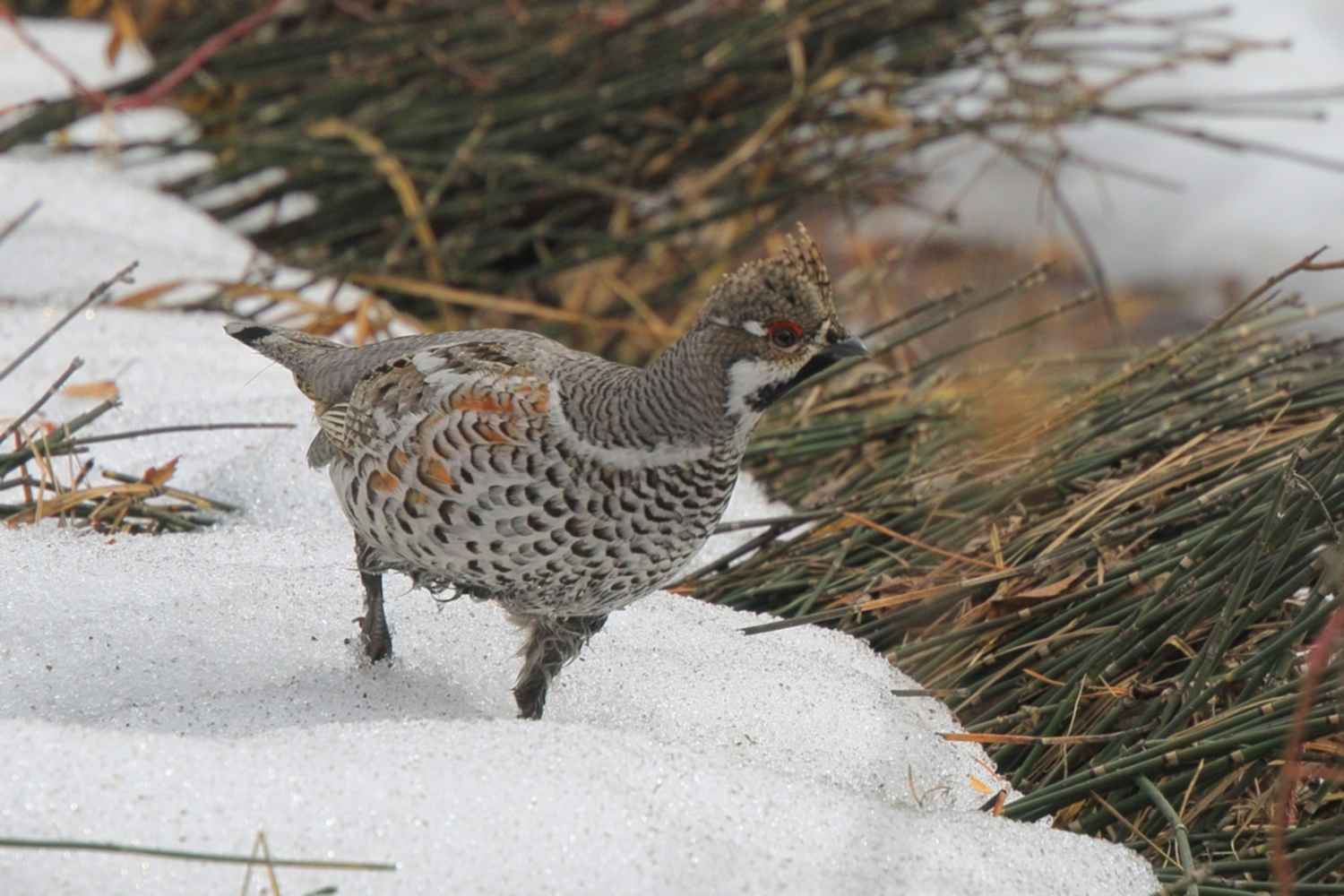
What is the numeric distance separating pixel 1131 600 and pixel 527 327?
10.2 ft

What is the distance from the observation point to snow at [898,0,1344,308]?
5.95m

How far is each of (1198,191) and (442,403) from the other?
4541 millimetres

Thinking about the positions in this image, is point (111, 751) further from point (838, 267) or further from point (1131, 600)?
point (838, 267)

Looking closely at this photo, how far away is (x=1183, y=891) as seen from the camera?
207 centimetres

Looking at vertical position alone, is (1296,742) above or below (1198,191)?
above

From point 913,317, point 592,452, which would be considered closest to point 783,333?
point 592,452

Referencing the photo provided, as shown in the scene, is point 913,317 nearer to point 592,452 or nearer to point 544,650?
point 544,650

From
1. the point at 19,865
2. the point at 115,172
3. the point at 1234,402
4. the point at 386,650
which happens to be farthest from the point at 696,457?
the point at 115,172

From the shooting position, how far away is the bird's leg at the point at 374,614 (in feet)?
8.24

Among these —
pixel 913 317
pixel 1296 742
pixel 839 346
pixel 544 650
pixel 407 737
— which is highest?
pixel 839 346

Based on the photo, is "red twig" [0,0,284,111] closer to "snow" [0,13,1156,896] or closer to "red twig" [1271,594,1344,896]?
"snow" [0,13,1156,896]

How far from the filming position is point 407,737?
2.04m

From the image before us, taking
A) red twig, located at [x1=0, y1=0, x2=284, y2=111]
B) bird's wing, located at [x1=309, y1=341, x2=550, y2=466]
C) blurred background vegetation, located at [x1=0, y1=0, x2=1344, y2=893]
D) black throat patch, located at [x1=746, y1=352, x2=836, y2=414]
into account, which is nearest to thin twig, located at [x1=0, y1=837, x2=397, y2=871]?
bird's wing, located at [x1=309, y1=341, x2=550, y2=466]

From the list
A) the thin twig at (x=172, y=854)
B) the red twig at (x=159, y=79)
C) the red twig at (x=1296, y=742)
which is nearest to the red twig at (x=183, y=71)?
the red twig at (x=159, y=79)
